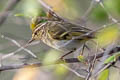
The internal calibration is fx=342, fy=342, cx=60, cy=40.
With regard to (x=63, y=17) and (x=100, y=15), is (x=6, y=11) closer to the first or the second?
(x=63, y=17)

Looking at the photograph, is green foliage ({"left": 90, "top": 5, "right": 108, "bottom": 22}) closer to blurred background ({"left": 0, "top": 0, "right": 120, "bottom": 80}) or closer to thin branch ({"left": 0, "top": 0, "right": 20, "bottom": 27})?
blurred background ({"left": 0, "top": 0, "right": 120, "bottom": 80})

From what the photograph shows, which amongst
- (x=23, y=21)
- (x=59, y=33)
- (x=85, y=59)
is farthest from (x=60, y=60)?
(x=23, y=21)

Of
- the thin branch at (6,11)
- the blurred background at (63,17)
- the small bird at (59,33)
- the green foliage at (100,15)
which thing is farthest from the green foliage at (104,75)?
the thin branch at (6,11)

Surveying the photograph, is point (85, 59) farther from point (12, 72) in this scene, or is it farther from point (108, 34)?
point (12, 72)

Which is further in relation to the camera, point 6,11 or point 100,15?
point 6,11

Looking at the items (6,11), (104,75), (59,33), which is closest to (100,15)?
(104,75)

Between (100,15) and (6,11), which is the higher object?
(6,11)

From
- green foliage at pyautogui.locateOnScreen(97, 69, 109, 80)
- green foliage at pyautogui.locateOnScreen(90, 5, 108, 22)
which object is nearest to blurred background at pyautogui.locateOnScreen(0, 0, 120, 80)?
green foliage at pyautogui.locateOnScreen(90, 5, 108, 22)

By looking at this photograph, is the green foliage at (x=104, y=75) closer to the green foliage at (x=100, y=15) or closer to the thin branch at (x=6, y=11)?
the green foliage at (x=100, y=15)

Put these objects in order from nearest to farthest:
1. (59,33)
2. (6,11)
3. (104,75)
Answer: (104,75)
(59,33)
(6,11)
